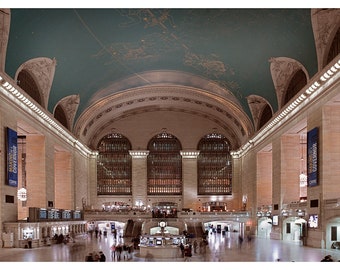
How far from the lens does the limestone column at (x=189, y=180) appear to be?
44812mm

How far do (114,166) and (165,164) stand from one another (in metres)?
4.65

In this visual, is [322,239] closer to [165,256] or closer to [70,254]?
[165,256]

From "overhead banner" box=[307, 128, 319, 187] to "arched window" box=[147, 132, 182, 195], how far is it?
74.6ft

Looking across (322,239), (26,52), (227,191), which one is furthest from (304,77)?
(227,191)

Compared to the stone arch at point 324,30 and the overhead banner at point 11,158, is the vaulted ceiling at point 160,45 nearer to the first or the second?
the stone arch at point 324,30

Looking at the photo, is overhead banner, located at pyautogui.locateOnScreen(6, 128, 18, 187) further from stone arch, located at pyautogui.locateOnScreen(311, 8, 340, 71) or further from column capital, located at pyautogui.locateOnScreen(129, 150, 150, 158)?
column capital, located at pyautogui.locateOnScreen(129, 150, 150, 158)

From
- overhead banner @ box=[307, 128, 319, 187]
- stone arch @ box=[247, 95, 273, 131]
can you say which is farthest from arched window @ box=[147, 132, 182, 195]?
overhead banner @ box=[307, 128, 319, 187]

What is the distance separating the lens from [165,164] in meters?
45.7

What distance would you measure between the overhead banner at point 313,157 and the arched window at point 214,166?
72.3ft

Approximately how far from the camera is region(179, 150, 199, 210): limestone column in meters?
44.8

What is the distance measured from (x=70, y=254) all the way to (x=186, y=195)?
84.1ft

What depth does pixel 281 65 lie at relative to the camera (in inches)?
1030

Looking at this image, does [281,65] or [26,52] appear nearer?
[26,52]

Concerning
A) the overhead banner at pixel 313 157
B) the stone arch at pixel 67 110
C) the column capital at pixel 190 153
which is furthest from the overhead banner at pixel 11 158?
the column capital at pixel 190 153
